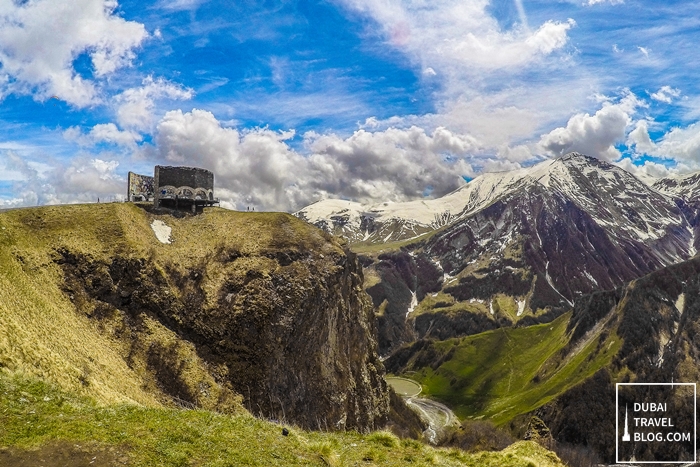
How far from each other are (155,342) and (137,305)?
25.0 feet

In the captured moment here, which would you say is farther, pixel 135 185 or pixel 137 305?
pixel 135 185

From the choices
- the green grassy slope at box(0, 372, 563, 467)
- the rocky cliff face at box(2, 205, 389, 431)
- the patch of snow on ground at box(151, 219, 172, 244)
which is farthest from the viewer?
the patch of snow on ground at box(151, 219, 172, 244)

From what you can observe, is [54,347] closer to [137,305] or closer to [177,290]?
[137,305]

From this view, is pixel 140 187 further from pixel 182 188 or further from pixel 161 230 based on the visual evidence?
pixel 161 230

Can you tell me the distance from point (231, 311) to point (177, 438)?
192ft

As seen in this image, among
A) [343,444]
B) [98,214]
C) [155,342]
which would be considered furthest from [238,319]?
[343,444]

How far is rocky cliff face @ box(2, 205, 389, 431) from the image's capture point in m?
66.0

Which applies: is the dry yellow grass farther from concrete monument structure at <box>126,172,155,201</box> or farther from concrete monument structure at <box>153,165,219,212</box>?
concrete monument structure at <box>126,172,155,201</box>

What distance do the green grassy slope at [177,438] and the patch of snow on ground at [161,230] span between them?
2489 inches

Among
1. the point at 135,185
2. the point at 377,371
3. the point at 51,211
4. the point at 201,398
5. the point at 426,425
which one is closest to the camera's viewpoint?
the point at 201,398

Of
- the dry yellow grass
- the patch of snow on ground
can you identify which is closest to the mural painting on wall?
the dry yellow grass

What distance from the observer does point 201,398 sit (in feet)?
208

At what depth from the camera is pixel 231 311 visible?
252ft

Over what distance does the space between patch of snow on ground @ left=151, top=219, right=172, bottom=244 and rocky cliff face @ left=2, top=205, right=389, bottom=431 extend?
4.34 feet
